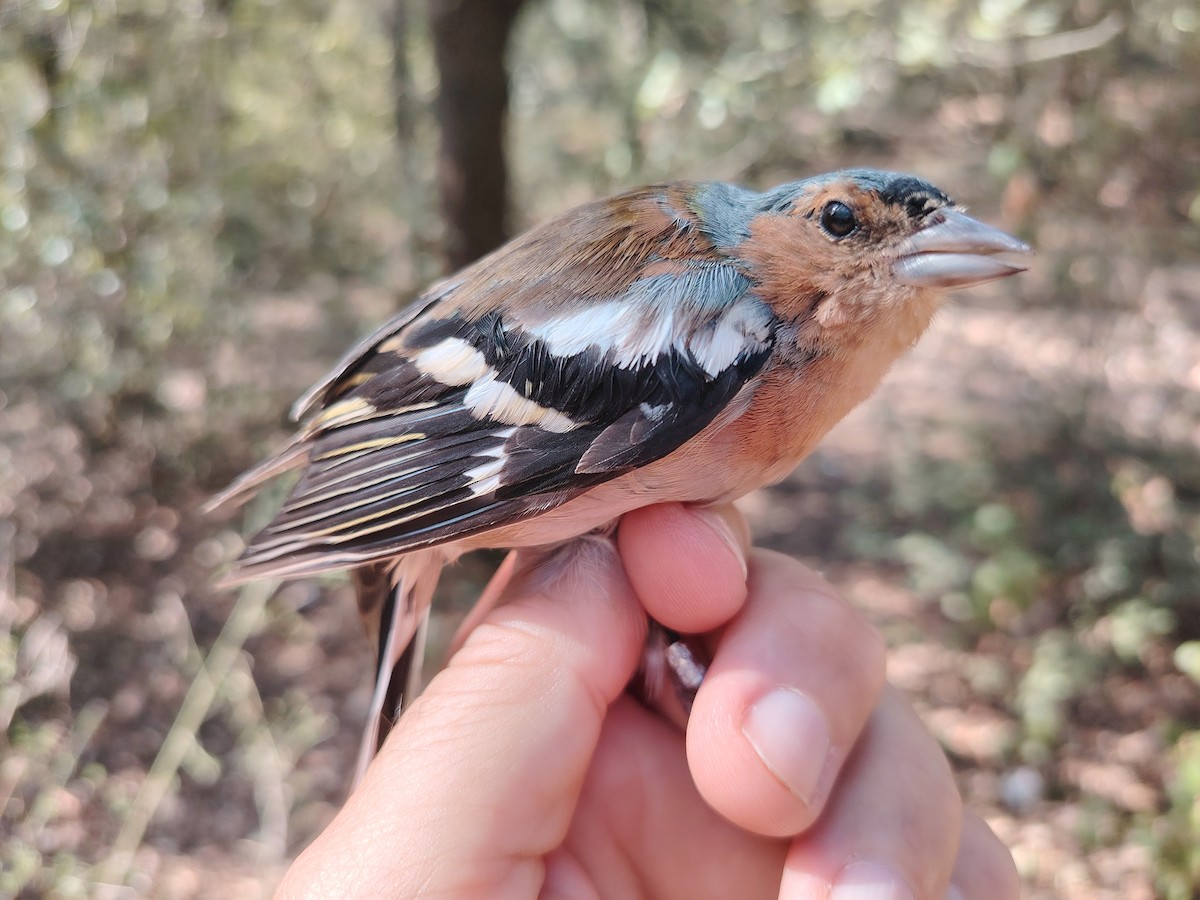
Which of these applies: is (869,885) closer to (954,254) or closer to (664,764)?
(664,764)

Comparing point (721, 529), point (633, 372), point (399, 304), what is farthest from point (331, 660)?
point (633, 372)

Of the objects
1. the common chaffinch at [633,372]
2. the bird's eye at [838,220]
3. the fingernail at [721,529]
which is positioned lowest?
the fingernail at [721,529]

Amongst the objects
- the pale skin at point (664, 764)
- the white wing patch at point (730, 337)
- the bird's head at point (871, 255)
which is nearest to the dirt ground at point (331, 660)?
the bird's head at point (871, 255)

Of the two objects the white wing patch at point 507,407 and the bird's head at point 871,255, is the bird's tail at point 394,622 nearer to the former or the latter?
the white wing patch at point 507,407

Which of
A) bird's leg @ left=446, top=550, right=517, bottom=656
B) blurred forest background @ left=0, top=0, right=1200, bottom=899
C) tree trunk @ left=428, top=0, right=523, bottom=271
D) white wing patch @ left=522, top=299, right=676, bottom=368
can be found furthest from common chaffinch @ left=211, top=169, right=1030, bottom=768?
tree trunk @ left=428, top=0, right=523, bottom=271

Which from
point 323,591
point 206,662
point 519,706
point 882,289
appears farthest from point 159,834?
point 882,289

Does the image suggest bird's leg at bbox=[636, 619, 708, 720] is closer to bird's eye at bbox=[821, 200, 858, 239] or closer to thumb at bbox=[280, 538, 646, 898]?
thumb at bbox=[280, 538, 646, 898]
